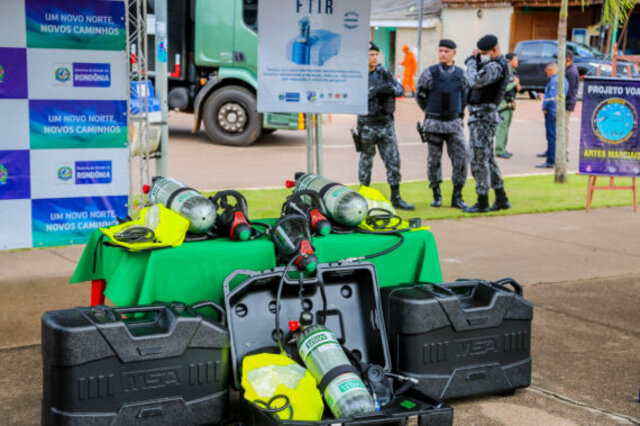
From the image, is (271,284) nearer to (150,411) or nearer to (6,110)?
(150,411)

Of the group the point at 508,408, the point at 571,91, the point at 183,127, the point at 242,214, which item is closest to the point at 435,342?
the point at 508,408

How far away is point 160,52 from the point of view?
860cm

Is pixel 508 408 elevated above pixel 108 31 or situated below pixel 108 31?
below

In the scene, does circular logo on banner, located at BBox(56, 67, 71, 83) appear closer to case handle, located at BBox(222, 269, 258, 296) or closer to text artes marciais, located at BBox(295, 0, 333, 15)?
text artes marciais, located at BBox(295, 0, 333, 15)

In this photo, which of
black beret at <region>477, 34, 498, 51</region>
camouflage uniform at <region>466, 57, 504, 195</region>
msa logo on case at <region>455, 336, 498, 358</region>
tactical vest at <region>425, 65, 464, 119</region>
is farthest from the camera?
tactical vest at <region>425, 65, 464, 119</region>

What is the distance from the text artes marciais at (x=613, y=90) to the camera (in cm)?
1019

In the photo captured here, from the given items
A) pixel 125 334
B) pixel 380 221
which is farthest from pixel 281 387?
pixel 380 221

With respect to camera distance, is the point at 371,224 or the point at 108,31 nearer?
the point at 371,224

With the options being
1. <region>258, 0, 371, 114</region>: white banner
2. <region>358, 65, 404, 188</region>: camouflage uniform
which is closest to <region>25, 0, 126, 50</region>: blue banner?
<region>258, 0, 371, 114</region>: white banner

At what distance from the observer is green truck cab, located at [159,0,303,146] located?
15.7 meters

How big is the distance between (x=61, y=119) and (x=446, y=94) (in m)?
5.17

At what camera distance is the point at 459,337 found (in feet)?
15.5

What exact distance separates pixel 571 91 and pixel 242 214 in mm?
10845

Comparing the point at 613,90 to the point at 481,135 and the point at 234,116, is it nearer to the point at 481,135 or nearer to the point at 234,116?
the point at 481,135
